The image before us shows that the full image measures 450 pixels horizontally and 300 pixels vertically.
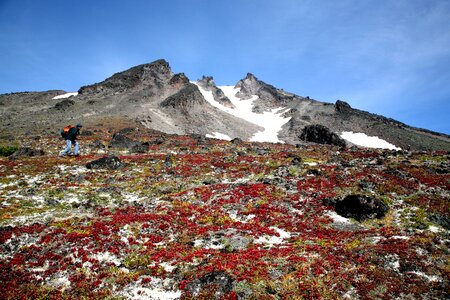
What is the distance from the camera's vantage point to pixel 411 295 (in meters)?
11.7

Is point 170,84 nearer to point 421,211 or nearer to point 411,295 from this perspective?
point 421,211

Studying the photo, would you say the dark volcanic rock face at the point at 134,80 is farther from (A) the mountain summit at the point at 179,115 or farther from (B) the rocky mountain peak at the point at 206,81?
(B) the rocky mountain peak at the point at 206,81

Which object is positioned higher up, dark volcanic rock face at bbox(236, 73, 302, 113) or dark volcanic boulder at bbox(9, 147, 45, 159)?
dark volcanic rock face at bbox(236, 73, 302, 113)

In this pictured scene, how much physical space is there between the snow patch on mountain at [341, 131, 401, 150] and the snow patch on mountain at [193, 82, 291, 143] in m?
24.3

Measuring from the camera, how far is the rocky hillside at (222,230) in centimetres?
1259

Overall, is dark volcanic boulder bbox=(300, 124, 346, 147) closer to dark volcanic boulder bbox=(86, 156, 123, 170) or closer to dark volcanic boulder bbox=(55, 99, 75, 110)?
dark volcanic boulder bbox=(86, 156, 123, 170)

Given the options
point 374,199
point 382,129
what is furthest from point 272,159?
point 382,129

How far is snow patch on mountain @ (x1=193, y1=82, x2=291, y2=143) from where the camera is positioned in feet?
348

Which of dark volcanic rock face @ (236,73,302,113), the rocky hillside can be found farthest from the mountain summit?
the rocky hillside

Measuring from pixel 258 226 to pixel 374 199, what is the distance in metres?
9.22

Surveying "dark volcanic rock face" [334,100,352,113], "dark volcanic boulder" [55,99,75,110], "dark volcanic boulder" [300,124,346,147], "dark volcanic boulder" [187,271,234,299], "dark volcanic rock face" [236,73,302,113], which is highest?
"dark volcanic rock face" [236,73,302,113]

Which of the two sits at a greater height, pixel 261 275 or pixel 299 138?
pixel 299 138

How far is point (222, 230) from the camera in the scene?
18984 millimetres

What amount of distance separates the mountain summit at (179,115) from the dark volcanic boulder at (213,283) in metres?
64.9
